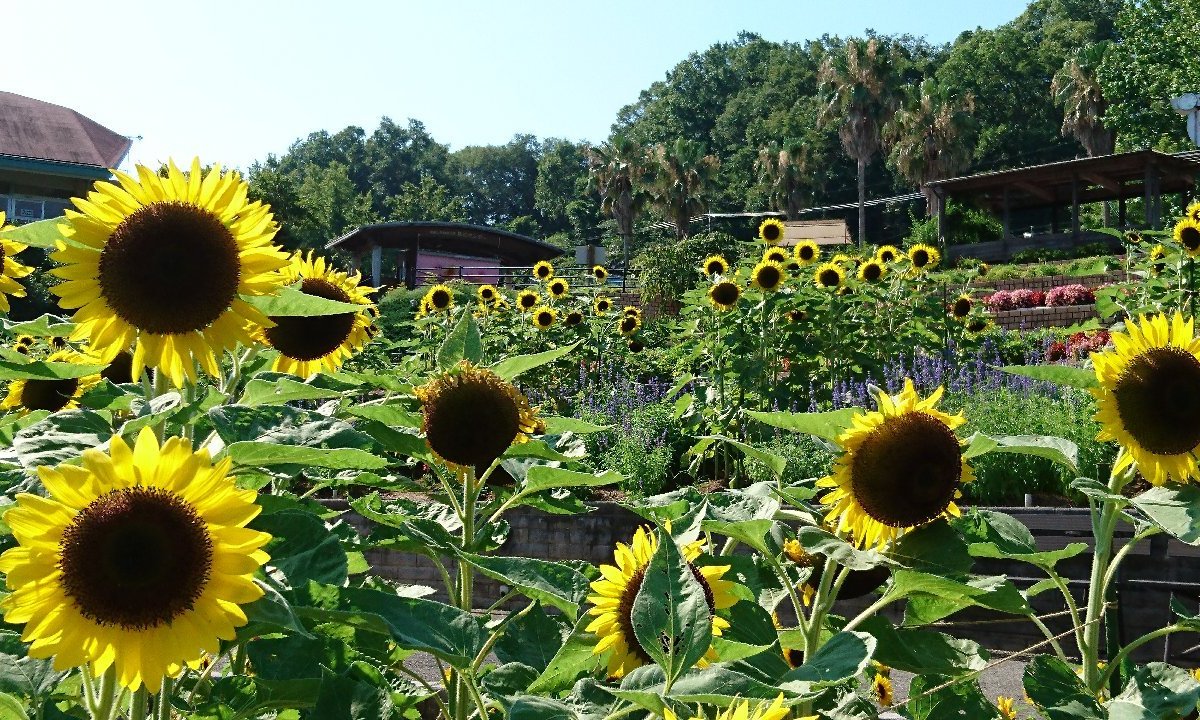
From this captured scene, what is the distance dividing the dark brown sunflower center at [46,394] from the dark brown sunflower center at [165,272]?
735 millimetres

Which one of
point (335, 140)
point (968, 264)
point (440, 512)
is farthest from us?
point (335, 140)

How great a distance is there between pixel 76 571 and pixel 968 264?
85.0 feet

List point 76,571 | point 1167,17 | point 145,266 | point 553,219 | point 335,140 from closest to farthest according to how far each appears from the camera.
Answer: point 76,571 < point 145,266 < point 1167,17 < point 553,219 < point 335,140

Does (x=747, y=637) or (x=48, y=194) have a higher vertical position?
(x=48, y=194)

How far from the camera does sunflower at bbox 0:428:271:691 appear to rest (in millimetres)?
1048

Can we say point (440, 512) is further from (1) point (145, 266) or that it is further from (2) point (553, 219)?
(2) point (553, 219)

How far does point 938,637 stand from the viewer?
154 cm

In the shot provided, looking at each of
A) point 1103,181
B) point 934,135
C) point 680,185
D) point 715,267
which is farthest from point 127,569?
point 680,185

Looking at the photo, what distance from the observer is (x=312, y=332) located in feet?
6.54

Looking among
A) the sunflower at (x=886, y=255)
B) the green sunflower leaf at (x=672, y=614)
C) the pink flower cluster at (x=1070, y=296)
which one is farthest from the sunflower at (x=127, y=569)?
the pink flower cluster at (x=1070, y=296)

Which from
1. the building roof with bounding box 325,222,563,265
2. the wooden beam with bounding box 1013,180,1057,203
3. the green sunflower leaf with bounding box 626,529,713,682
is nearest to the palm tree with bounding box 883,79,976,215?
the wooden beam with bounding box 1013,180,1057,203

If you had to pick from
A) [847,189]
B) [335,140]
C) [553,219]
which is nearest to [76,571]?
[847,189]

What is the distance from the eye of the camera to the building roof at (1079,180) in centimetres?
3044

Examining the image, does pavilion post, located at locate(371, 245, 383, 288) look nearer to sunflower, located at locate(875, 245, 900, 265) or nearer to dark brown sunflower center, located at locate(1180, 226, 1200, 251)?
sunflower, located at locate(875, 245, 900, 265)
